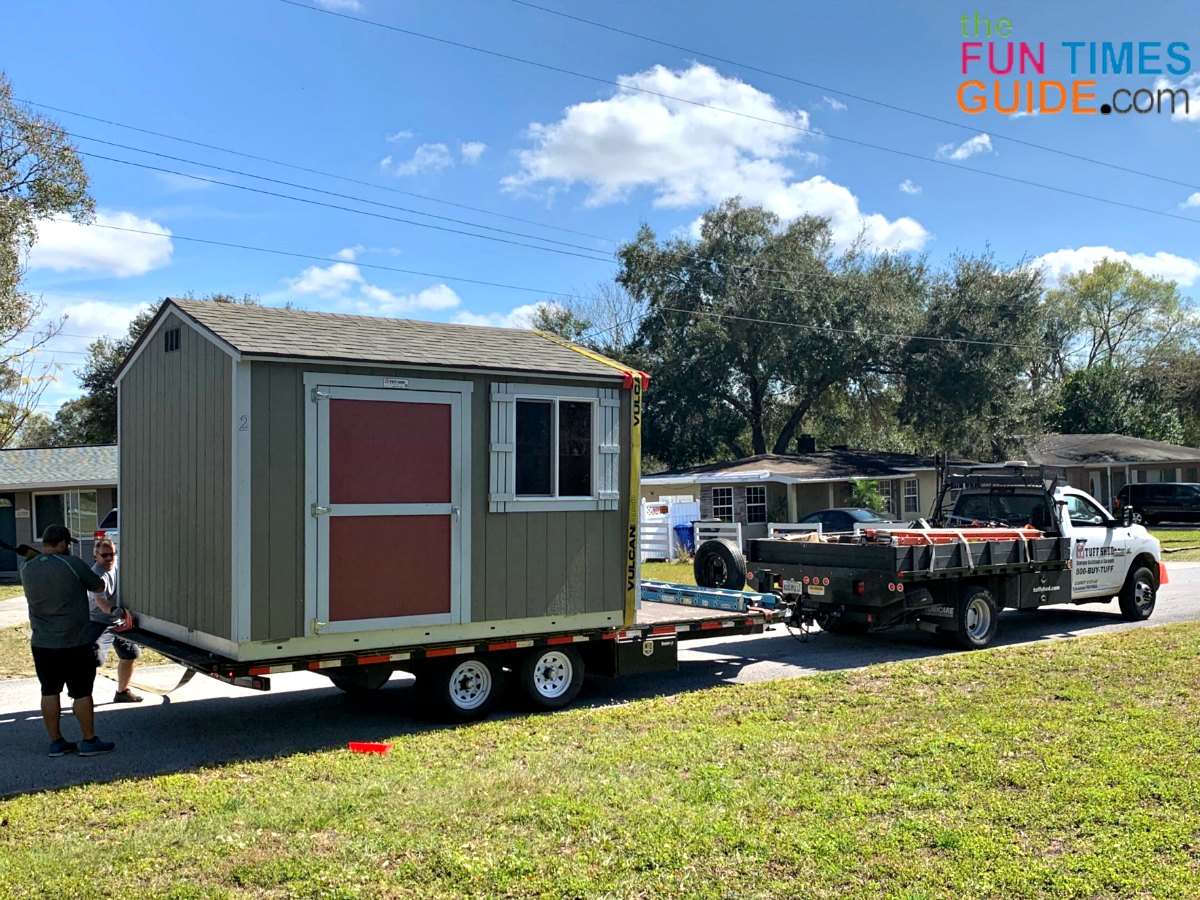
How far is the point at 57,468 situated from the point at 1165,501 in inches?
1467

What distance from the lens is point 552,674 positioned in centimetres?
→ 883

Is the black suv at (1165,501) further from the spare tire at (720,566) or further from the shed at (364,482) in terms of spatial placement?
the shed at (364,482)

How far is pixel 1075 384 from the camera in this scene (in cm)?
5597

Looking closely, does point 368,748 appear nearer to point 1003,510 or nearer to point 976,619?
point 976,619

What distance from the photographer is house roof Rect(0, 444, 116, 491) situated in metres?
26.0

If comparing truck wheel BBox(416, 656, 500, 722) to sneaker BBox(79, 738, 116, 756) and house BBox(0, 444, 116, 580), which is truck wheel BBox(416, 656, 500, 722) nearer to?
sneaker BBox(79, 738, 116, 756)

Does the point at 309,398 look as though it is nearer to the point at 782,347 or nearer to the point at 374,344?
the point at 374,344

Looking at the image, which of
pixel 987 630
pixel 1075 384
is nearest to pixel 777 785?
pixel 987 630

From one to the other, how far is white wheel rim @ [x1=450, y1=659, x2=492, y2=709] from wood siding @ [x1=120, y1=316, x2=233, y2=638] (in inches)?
70.6

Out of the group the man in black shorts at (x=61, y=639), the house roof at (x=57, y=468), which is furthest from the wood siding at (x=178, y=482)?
the house roof at (x=57, y=468)

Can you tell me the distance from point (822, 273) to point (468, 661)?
31.5 meters

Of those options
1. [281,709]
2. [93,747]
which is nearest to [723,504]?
[281,709]

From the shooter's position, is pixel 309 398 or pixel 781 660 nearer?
pixel 309 398

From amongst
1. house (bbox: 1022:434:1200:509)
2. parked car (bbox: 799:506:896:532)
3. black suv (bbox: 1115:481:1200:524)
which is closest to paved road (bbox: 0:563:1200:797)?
parked car (bbox: 799:506:896:532)
